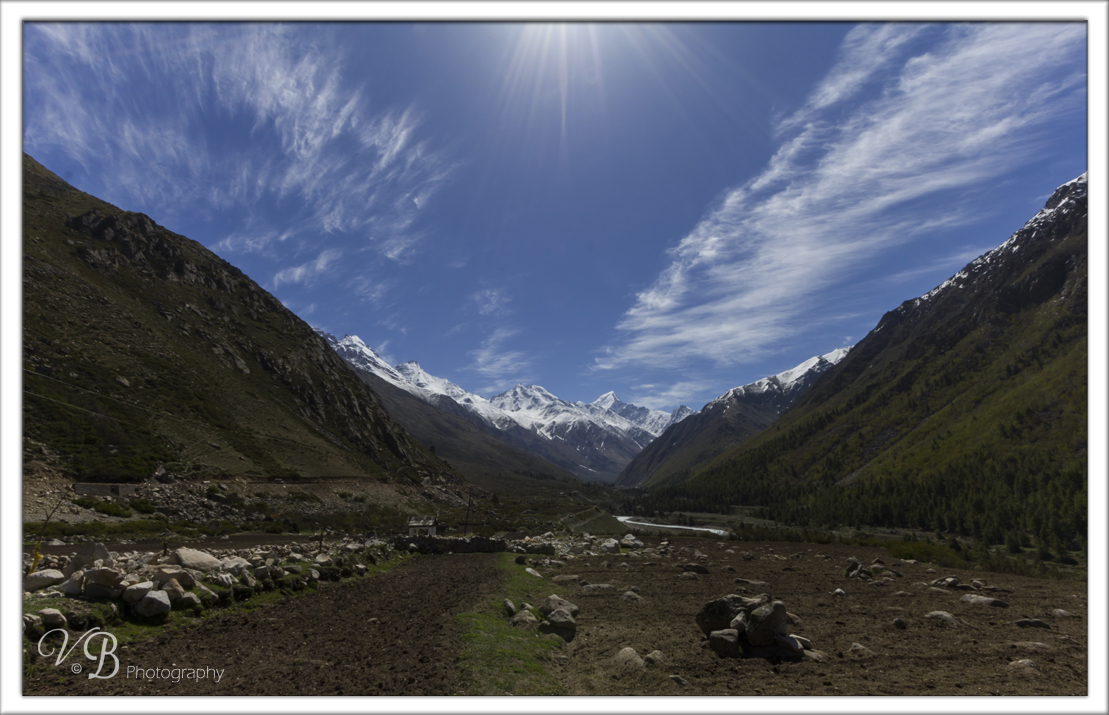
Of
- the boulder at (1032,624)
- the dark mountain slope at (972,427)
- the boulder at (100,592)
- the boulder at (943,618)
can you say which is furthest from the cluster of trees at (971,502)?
the boulder at (100,592)

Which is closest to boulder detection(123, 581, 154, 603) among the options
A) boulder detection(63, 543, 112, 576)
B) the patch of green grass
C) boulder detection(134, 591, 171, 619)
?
boulder detection(134, 591, 171, 619)

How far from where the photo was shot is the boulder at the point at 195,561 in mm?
14852

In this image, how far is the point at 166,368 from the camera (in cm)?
6631

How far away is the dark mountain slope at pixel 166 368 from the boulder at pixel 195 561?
116ft

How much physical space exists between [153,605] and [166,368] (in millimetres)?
73406

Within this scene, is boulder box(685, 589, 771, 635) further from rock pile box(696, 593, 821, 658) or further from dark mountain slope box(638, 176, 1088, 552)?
dark mountain slope box(638, 176, 1088, 552)

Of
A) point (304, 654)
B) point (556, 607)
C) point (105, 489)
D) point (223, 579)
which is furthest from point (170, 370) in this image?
point (556, 607)

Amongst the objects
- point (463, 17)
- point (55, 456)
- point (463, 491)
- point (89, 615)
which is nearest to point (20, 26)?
point (463, 17)

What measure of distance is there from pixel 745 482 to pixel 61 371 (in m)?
184

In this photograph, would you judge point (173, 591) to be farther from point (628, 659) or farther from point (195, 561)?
point (628, 659)

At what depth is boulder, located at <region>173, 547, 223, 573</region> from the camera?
14.9 m

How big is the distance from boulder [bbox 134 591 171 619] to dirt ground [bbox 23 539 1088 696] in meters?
0.97

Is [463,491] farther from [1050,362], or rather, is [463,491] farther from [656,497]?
[1050,362]

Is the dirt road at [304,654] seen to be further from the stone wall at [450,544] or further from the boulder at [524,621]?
the stone wall at [450,544]
